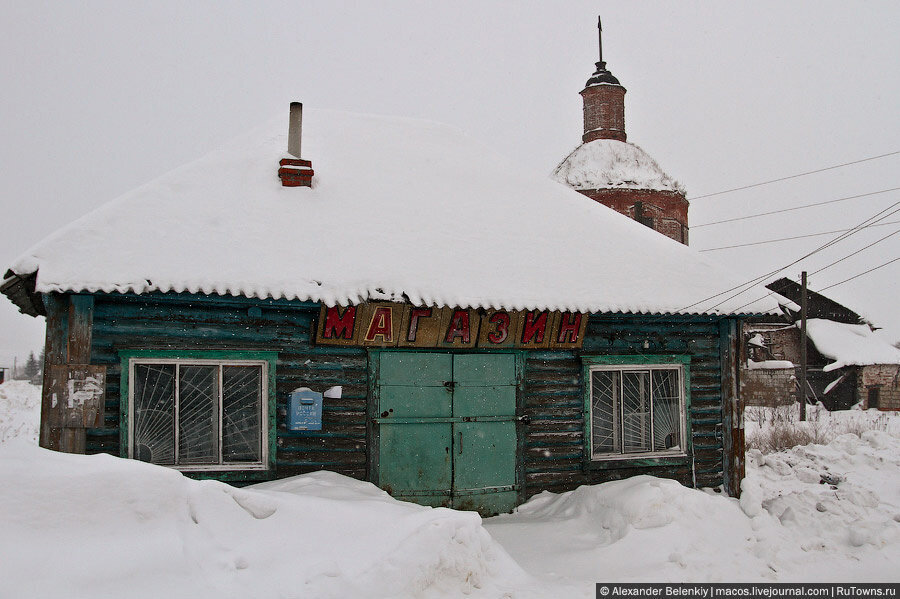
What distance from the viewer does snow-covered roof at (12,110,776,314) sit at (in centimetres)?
759

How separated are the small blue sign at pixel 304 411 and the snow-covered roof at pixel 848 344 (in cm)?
2374

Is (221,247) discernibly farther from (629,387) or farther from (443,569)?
(629,387)

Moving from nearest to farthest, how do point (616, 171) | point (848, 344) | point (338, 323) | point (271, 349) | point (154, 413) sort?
point (154, 413), point (271, 349), point (338, 323), point (848, 344), point (616, 171)

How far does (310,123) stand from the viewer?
1228 cm

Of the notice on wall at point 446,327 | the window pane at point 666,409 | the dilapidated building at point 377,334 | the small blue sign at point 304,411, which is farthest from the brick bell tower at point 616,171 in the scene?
the small blue sign at point 304,411

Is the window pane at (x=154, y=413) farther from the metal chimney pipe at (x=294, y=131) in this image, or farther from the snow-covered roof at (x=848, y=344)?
the snow-covered roof at (x=848, y=344)

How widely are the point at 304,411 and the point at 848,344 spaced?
2534 centimetres

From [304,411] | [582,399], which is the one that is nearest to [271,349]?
[304,411]

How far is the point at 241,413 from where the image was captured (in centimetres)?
813

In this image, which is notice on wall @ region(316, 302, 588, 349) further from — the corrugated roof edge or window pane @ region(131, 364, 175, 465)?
window pane @ region(131, 364, 175, 465)

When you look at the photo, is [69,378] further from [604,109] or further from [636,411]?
[604,109]

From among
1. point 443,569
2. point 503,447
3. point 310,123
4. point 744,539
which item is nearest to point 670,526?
point 744,539

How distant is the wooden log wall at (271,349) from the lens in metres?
7.54

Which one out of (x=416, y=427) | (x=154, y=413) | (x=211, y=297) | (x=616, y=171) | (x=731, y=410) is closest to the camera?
(x=211, y=297)
